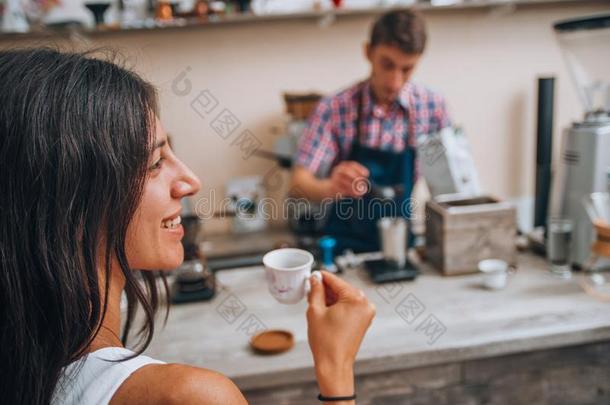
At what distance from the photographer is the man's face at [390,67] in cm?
226

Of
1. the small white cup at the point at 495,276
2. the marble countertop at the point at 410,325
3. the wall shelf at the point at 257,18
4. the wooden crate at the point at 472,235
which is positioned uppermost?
the wall shelf at the point at 257,18

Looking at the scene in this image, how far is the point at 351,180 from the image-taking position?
2057 mm

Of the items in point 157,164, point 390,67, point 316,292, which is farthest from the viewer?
point 390,67

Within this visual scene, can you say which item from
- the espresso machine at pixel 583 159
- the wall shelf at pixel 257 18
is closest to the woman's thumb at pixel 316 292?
the espresso machine at pixel 583 159

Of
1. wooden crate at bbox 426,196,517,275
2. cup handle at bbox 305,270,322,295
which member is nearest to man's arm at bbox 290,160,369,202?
wooden crate at bbox 426,196,517,275

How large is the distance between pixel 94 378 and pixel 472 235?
137 centimetres

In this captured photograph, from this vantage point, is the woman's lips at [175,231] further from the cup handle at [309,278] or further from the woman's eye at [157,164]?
the cup handle at [309,278]

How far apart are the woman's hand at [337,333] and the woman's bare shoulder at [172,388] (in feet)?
0.90

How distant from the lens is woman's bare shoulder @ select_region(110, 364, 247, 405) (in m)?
0.77

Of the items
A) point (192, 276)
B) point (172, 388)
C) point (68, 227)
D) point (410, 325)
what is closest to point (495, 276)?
point (410, 325)

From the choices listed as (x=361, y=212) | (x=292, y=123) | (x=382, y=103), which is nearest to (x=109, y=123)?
(x=361, y=212)

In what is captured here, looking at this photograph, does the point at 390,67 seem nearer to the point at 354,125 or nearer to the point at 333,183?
the point at 354,125

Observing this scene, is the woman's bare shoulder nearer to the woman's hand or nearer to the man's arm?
the woman's hand

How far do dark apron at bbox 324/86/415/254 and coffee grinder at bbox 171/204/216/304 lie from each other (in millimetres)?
840
